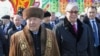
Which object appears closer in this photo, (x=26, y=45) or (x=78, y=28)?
(x=26, y=45)

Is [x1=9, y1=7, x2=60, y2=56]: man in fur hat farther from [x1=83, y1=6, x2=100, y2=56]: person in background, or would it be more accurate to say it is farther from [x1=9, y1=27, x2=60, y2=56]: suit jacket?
[x1=83, y1=6, x2=100, y2=56]: person in background

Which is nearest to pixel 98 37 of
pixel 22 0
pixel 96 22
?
pixel 96 22

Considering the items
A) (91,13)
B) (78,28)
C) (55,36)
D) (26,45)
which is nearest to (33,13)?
(26,45)

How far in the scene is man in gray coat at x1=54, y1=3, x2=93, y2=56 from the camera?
22.9ft

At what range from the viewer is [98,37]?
8.75m

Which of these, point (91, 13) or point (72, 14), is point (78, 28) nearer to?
point (72, 14)

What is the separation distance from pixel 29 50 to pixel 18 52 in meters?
0.19

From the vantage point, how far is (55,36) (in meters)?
6.33

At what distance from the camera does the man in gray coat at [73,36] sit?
22.9 ft

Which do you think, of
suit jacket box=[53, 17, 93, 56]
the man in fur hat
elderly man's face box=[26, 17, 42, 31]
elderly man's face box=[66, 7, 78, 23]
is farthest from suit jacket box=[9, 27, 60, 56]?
elderly man's face box=[66, 7, 78, 23]

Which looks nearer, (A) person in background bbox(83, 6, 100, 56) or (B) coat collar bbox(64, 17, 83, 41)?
(B) coat collar bbox(64, 17, 83, 41)

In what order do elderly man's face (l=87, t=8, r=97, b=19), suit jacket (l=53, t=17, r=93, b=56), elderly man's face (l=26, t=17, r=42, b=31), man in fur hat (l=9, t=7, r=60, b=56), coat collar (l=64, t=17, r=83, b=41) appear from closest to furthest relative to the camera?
elderly man's face (l=26, t=17, r=42, b=31), man in fur hat (l=9, t=7, r=60, b=56), suit jacket (l=53, t=17, r=93, b=56), coat collar (l=64, t=17, r=83, b=41), elderly man's face (l=87, t=8, r=97, b=19)

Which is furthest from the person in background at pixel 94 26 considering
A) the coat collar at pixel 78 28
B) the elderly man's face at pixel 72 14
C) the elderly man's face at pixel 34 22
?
the elderly man's face at pixel 34 22

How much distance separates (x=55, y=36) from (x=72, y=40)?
2.55ft
